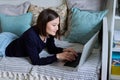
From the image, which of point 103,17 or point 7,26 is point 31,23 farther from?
point 103,17

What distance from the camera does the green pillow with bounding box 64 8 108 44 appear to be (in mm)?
2178

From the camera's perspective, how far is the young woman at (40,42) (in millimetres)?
1854

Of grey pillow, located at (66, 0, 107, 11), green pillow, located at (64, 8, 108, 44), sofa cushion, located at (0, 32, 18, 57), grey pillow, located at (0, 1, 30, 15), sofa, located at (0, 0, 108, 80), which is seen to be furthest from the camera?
grey pillow, located at (0, 1, 30, 15)

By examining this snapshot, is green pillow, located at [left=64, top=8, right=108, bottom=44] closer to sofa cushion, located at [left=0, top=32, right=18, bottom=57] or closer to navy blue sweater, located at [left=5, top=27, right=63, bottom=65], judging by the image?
navy blue sweater, located at [left=5, top=27, right=63, bottom=65]

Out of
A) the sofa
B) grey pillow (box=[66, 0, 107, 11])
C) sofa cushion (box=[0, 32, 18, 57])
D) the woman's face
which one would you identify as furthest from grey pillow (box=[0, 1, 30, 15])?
the woman's face

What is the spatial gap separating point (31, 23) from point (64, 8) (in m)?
0.38

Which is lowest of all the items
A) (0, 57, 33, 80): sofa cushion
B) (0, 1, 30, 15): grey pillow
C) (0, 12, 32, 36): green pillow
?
(0, 57, 33, 80): sofa cushion

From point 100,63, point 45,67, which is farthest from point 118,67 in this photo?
point 45,67

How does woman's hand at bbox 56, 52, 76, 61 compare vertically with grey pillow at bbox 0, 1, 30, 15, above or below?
below

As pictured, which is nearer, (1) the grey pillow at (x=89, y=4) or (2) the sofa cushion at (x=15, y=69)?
(2) the sofa cushion at (x=15, y=69)

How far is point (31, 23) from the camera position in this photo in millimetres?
2490

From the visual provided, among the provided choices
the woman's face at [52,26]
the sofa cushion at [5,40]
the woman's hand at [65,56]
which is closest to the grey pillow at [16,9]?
the sofa cushion at [5,40]

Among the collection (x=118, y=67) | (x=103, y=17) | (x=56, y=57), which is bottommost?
(x=118, y=67)

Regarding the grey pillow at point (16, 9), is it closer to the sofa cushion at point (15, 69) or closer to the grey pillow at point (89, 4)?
the grey pillow at point (89, 4)
